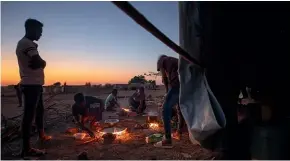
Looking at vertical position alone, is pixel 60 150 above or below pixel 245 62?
below

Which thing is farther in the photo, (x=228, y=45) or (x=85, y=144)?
(x=85, y=144)

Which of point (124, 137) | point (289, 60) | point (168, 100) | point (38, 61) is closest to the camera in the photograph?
point (289, 60)

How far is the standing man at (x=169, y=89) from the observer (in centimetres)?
357

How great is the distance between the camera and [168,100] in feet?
12.4

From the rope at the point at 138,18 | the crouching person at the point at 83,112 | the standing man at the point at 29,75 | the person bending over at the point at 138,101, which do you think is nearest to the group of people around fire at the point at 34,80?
the standing man at the point at 29,75

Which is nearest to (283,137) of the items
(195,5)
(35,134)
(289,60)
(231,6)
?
(289,60)

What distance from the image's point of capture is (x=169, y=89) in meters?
3.89

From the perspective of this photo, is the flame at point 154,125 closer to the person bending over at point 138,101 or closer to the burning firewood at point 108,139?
the burning firewood at point 108,139

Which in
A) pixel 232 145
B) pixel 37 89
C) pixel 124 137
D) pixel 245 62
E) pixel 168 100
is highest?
pixel 245 62

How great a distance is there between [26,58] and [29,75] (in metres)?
0.28

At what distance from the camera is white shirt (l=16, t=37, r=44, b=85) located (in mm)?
3107

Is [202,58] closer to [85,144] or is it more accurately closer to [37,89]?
[37,89]

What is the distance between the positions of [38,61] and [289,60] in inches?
133

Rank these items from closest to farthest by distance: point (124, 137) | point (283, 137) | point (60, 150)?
point (283, 137)
point (60, 150)
point (124, 137)
